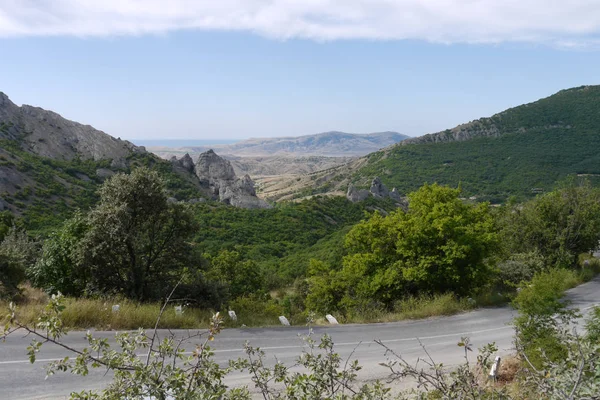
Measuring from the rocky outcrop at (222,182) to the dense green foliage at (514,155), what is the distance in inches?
1658

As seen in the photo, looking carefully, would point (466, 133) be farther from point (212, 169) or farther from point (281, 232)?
point (281, 232)

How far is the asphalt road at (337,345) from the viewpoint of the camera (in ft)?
23.6

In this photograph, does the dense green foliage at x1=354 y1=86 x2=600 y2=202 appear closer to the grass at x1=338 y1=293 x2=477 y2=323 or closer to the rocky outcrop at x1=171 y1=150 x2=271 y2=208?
the rocky outcrop at x1=171 y1=150 x2=271 y2=208

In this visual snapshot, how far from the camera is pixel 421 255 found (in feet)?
56.8

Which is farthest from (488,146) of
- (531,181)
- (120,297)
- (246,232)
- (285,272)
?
(120,297)

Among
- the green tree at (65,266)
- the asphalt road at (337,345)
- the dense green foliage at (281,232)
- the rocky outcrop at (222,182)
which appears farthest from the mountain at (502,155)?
the green tree at (65,266)

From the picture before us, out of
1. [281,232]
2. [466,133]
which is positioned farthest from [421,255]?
[466,133]

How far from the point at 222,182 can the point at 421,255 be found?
76258 mm

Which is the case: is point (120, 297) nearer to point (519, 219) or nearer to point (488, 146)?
point (519, 219)

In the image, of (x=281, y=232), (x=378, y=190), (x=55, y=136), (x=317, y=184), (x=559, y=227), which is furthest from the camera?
(x=317, y=184)

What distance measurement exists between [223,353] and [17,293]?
6.84m

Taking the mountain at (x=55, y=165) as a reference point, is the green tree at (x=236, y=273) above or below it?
below

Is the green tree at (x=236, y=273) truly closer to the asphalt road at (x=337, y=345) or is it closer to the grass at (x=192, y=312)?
the grass at (x=192, y=312)

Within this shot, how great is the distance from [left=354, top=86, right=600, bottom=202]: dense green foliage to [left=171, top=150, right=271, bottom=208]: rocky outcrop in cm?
4210
